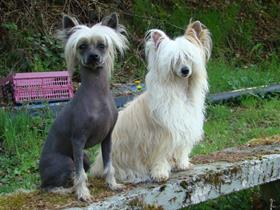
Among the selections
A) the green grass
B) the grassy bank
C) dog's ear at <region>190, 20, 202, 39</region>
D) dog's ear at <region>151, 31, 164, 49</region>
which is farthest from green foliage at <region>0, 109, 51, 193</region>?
the green grass

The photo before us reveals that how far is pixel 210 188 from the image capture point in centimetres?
382

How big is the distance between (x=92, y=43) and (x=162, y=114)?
0.74 m

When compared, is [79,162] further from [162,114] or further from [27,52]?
[27,52]

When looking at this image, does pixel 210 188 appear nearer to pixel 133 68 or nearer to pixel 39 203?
pixel 39 203

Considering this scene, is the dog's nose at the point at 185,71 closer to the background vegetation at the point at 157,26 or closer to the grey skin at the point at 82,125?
the grey skin at the point at 82,125

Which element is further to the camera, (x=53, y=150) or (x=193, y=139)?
(x=193, y=139)

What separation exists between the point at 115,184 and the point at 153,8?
282 inches

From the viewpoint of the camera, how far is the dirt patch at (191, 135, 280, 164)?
4145mm

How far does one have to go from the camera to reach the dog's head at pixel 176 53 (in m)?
3.54

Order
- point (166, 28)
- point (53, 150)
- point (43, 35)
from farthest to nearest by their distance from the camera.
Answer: point (166, 28)
point (43, 35)
point (53, 150)

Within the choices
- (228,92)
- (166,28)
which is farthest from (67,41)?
(166,28)

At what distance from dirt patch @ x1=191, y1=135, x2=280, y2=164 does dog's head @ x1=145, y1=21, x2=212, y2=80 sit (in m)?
0.80

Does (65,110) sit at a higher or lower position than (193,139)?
higher

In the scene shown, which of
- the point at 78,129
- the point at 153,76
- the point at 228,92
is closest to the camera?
the point at 78,129
